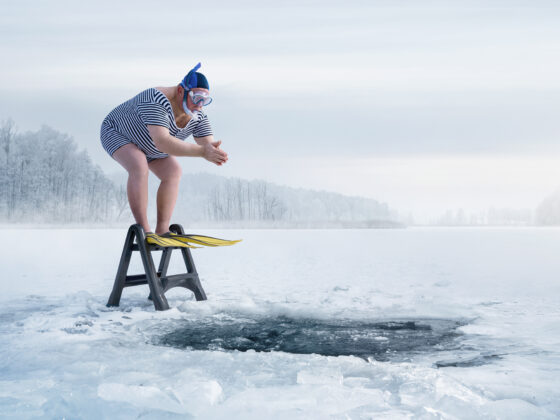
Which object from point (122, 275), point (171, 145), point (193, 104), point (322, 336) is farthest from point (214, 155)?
point (322, 336)

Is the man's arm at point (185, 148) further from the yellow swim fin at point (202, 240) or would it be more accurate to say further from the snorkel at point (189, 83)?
the yellow swim fin at point (202, 240)

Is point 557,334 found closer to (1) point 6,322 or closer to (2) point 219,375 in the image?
(2) point 219,375

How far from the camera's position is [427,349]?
105 inches

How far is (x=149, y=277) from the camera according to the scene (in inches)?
145

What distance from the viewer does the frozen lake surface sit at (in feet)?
6.05

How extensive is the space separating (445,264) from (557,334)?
4.01 metres

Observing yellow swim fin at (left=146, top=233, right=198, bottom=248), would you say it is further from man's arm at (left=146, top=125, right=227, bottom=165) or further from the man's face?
the man's face

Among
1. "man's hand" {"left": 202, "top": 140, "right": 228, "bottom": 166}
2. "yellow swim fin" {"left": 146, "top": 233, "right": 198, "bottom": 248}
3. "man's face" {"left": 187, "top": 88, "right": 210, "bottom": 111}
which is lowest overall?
"yellow swim fin" {"left": 146, "top": 233, "right": 198, "bottom": 248}

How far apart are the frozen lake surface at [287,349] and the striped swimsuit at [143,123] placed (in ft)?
3.92

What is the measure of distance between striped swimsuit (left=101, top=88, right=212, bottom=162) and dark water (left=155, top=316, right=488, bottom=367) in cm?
140

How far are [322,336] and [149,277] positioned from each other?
1.41 metres

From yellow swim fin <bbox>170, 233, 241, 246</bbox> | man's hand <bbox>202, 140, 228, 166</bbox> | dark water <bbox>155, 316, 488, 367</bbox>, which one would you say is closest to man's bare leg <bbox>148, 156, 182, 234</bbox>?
yellow swim fin <bbox>170, 233, 241, 246</bbox>

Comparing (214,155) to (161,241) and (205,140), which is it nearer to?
(205,140)

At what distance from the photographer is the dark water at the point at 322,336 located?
8.66 feet
